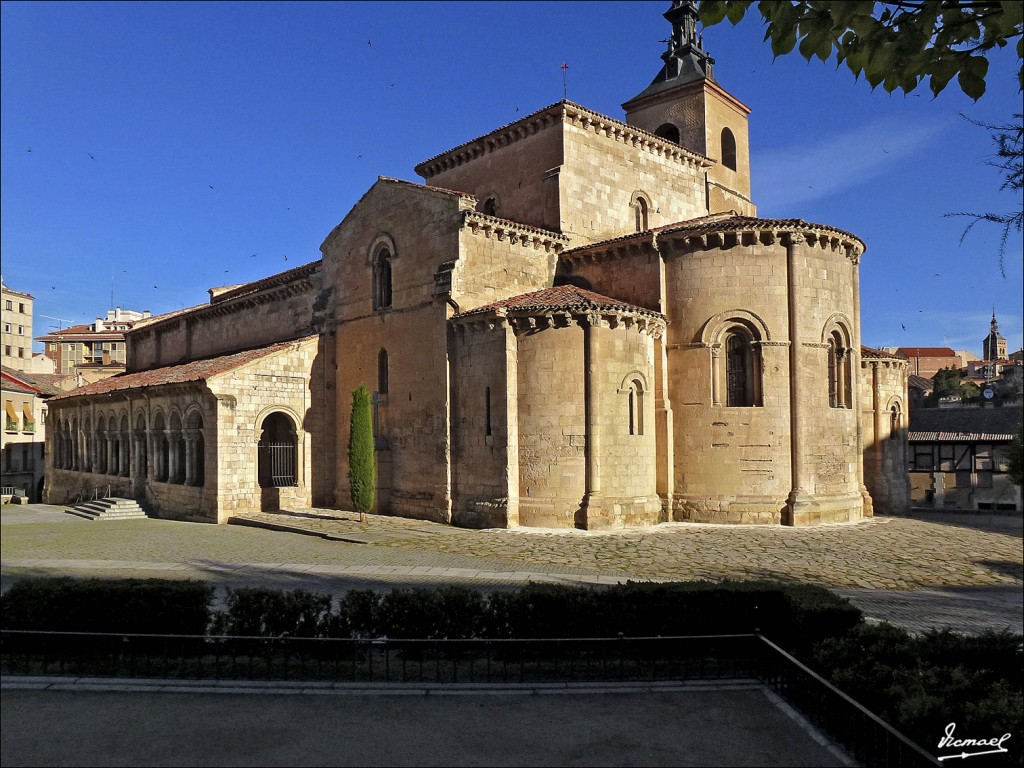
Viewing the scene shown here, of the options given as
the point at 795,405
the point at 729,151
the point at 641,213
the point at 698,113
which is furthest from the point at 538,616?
the point at 729,151

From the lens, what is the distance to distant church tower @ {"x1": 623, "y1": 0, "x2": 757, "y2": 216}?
29.5 m

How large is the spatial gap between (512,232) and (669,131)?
1255cm

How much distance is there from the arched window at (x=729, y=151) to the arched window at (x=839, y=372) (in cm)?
1249

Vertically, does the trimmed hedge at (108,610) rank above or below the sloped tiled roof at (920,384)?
below

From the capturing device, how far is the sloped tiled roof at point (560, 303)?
19.3 m

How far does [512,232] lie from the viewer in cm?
2211

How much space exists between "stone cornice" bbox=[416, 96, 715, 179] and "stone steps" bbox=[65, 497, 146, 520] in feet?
54.8

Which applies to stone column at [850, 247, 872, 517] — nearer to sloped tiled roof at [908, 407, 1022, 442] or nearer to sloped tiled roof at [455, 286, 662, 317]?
sloped tiled roof at [455, 286, 662, 317]

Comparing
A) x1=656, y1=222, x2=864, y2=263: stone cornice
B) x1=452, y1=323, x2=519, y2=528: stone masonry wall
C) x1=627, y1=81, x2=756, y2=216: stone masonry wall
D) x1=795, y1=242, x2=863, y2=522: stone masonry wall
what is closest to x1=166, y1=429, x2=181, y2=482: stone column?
x1=452, y1=323, x2=519, y2=528: stone masonry wall

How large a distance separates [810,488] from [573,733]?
51.7 feet

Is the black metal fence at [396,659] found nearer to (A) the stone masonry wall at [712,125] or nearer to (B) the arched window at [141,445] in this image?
(B) the arched window at [141,445]

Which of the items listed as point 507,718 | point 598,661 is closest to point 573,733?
point 507,718

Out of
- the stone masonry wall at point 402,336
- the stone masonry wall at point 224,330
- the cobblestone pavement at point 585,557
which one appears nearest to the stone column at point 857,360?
the cobblestone pavement at point 585,557

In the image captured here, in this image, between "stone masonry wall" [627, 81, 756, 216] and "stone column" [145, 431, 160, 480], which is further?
"stone masonry wall" [627, 81, 756, 216]
